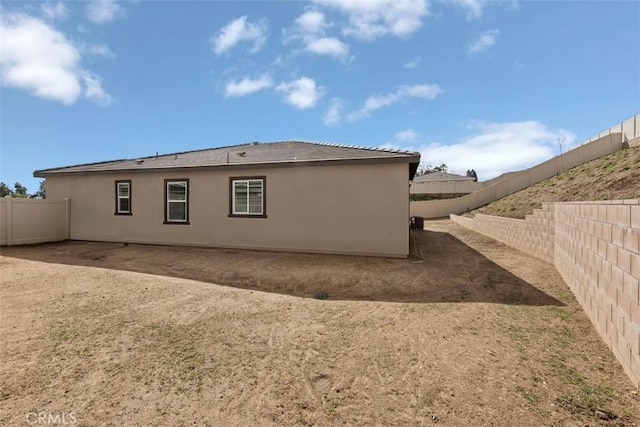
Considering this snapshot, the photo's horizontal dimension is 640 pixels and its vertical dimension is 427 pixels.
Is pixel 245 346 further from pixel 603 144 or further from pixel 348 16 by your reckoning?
pixel 603 144

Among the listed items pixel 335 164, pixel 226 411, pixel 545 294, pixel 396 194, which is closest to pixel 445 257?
pixel 396 194

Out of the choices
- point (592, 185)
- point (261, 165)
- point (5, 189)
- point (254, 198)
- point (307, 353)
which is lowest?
point (307, 353)

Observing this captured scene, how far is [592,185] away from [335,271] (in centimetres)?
1418

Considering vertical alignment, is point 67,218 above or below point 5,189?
below

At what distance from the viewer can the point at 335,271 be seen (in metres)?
7.27

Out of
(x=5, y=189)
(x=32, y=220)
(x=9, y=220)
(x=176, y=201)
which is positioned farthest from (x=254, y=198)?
(x=5, y=189)

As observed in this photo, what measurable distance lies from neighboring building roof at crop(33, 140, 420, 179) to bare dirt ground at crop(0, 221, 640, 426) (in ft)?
13.0

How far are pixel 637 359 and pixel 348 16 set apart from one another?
34.1 feet

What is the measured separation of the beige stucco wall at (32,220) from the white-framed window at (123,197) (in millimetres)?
2866

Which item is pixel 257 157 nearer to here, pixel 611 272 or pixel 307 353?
pixel 307 353

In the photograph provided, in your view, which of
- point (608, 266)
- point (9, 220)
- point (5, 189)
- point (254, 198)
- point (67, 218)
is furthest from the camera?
point (5, 189)

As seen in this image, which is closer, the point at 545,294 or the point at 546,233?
the point at 545,294

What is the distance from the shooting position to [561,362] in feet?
10.3

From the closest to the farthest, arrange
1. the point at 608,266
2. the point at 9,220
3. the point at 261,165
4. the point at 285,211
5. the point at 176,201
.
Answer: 1. the point at 608,266
2. the point at 285,211
3. the point at 261,165
4. the point at 176,201
5. the point at 9,220
